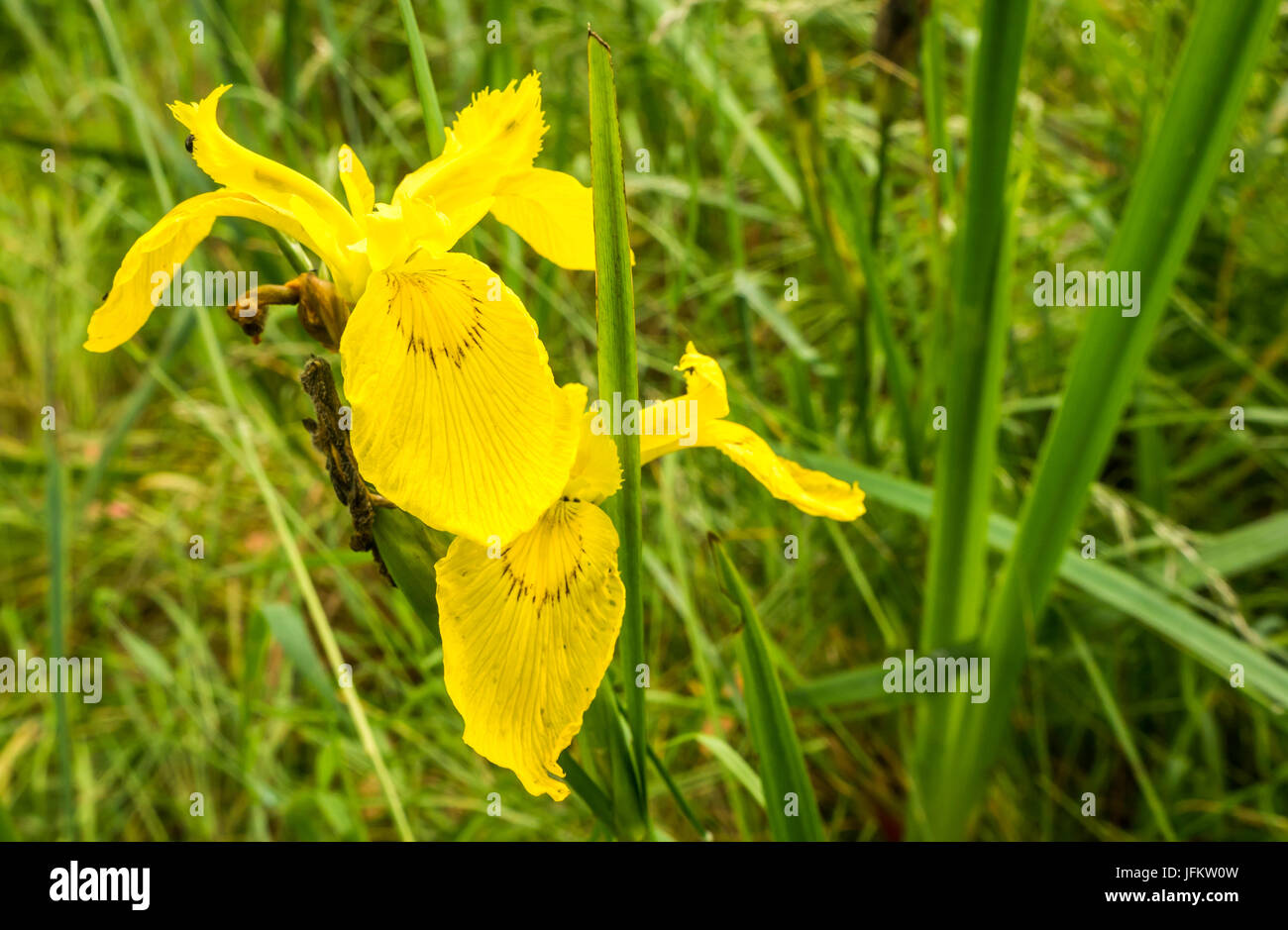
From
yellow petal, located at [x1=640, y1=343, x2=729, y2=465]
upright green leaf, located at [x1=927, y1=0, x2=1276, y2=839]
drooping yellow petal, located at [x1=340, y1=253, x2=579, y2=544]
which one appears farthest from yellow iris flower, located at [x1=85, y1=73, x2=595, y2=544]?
upright green leaf, located at [x1=927, y1=0, x2=1276, y2=839]

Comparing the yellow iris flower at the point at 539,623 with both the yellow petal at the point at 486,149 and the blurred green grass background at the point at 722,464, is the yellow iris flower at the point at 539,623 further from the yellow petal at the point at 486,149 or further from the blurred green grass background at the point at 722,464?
the blurred green grass background at the point at 722,464

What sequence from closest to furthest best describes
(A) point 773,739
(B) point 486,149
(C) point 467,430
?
(C) point 467,430, (B) point 486,149, (A) point 773,739

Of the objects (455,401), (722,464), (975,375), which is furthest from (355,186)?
(722,464)

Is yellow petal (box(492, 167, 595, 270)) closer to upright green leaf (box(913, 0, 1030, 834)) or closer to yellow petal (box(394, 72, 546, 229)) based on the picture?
yellow petal (box(394, 72, 546, 229))

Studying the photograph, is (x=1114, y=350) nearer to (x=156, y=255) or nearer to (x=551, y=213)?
(x=551, y=213)

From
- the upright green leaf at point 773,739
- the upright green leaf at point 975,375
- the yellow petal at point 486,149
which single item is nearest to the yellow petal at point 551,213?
the yellow petal at point 486,149

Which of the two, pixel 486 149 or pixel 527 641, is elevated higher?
pixel 486 149

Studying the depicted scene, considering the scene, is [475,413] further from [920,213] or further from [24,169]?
[24,169]
